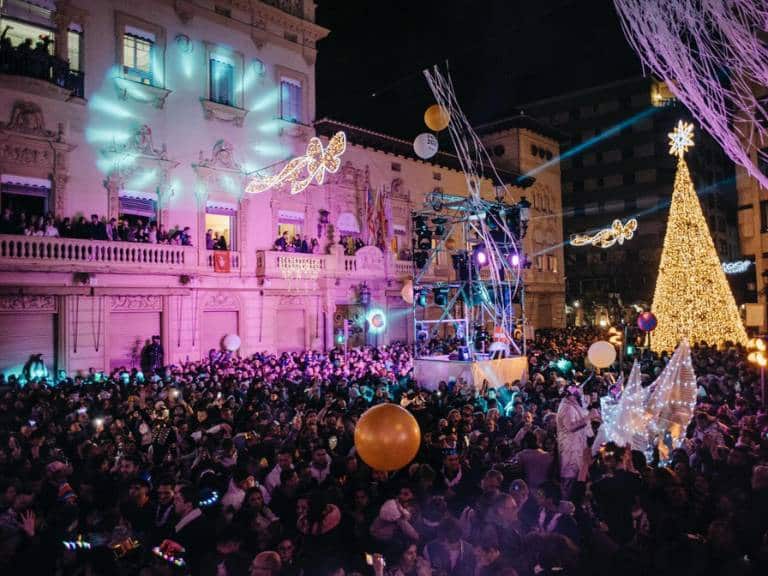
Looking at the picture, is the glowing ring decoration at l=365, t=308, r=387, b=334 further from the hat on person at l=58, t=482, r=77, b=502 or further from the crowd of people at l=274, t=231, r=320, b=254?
the hat on person at l=58, t=482, r=77, b=502

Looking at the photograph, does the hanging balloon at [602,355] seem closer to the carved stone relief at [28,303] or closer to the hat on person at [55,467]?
the hat on person at [55,467]

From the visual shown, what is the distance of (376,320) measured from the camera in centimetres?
2705

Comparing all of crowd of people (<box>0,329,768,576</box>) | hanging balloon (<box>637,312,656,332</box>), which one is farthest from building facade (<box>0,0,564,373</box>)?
hanging balloon (<box>637,312,656,332</box>)

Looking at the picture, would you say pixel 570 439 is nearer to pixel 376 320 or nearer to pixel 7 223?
pixel 7 223

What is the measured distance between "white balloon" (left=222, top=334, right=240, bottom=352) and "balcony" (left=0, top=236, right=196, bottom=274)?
2869 mm

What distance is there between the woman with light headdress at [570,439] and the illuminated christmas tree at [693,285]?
50.6 ft

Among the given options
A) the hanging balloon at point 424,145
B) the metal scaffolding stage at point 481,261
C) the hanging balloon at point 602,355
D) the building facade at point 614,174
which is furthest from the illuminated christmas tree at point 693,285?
the building facade at point 614,174

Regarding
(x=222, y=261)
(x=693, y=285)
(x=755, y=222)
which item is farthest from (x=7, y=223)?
(x=755, y=222)

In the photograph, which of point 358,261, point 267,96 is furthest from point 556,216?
point 267,96

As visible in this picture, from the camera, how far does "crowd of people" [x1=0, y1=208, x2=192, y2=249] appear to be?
671 inches

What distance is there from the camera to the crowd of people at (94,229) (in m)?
17.0

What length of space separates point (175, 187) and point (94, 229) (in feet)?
11.6

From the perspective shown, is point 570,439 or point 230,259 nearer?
point 570,439

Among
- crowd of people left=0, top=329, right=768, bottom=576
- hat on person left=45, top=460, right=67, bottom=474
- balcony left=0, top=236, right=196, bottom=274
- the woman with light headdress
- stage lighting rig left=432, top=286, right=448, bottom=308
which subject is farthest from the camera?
stage lighting rig left=432, top=286, right=448, bottom=308
